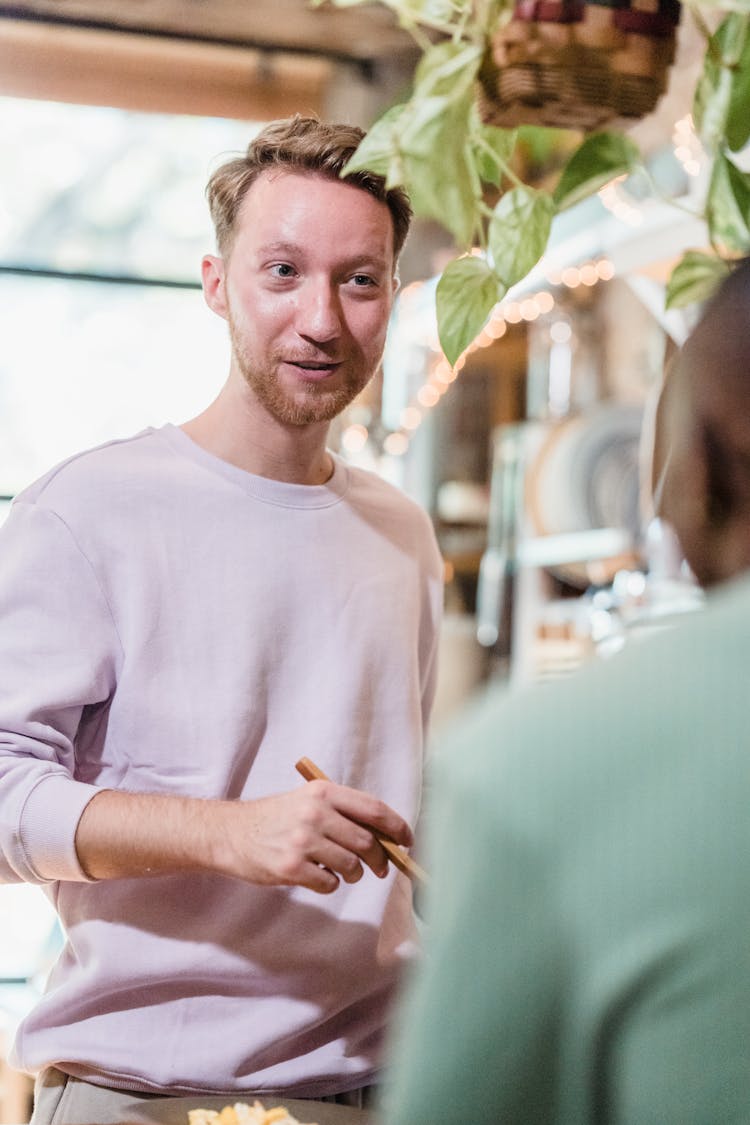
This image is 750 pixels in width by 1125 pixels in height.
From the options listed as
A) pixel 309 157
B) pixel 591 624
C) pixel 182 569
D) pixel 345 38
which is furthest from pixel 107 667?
pixel 345 38

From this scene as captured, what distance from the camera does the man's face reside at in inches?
49.4

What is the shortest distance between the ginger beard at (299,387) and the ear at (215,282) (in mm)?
57

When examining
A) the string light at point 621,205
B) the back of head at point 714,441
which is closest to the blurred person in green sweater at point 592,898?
the back of head at point 714,441

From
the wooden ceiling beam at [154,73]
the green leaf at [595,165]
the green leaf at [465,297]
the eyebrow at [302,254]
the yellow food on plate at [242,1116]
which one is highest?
the wooden ceiling beam at [154,73]

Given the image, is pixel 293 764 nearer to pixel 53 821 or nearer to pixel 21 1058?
pixel 53 821

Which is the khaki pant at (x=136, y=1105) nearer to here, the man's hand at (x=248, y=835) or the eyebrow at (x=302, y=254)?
the man's hand at (x=248, y=835)

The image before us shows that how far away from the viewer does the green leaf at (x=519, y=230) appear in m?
0.92

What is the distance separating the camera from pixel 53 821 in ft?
3.68

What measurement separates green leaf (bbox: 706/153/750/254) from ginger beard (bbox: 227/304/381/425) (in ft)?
1.54

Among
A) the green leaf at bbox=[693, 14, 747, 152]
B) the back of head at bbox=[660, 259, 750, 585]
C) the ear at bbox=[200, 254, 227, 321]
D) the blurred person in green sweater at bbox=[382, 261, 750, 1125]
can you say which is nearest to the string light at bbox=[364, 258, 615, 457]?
the ear at bbox=[200, 254, 227, 321]

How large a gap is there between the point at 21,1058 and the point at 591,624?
6.12ft

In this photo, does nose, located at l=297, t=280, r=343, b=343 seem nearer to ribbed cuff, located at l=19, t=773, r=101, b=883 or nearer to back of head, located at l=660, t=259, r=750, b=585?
ribbed cuff, located at l=19, t=773, r=101, b=883

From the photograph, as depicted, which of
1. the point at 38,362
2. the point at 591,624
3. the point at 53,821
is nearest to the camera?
the point at 53,821

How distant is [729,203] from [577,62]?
14 centimetres
